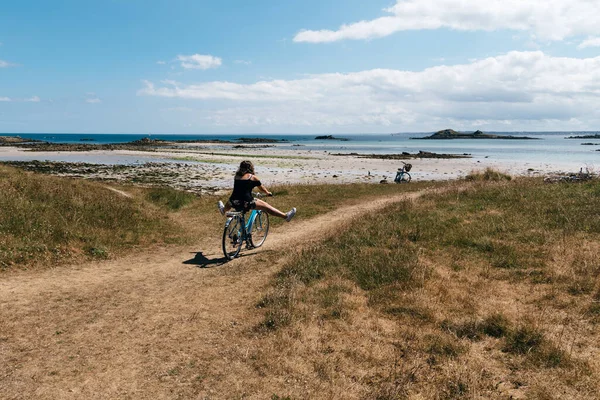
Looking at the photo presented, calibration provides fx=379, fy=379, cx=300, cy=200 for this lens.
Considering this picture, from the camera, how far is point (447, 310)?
274 inches

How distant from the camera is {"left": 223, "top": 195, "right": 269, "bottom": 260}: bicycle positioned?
35.3 ft

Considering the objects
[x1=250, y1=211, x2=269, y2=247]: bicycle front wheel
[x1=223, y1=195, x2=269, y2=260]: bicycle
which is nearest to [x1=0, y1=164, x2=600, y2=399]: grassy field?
[x1=223, y1=195, x2=269, y2=260]: bicycle

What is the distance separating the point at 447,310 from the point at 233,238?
20.3ft

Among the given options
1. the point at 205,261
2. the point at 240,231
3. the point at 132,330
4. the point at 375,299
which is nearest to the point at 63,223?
the point at 205,261

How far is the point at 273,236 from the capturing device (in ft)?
46.5

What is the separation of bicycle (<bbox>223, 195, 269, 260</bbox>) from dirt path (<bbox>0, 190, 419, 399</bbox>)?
68 centimetres

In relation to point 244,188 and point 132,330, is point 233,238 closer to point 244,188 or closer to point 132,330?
point 244,188

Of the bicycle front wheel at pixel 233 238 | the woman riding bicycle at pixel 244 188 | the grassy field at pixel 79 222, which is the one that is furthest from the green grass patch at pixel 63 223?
the woman riding bicycle at pixel 244 188

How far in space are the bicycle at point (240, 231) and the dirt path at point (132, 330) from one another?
0.68m

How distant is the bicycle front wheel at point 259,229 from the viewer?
1196 cm

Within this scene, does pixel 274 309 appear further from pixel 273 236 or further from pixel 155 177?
pixel 155 177

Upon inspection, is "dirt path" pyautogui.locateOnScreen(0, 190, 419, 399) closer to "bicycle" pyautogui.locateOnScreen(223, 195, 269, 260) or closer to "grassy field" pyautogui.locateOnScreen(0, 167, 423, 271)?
"bicycle" pyautogui.locateOnScreen(223, 195, 269, 260)

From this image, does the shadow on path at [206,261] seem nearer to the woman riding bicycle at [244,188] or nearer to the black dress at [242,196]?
the woman riding bicycle at [244,188]

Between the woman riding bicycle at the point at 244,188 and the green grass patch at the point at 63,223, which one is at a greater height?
the woman riding bicycle at the point at 244,188
